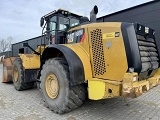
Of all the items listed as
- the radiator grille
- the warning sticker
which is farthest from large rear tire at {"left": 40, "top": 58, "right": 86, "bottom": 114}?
the warning sticker

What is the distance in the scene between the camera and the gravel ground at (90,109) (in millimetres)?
4531

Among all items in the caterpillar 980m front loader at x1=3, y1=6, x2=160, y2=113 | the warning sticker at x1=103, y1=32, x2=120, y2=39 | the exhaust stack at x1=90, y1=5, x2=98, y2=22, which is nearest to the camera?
the caterpillar 980m front loader at x1=3, y1=6, x2=160, y2=113

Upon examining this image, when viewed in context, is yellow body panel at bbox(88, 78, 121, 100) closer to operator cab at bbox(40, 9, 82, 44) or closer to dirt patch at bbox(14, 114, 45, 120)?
dirt patch at bbox(14, 114, 45, 120)

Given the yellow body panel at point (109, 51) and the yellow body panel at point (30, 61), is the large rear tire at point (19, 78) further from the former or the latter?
the yellow body panel at point (109, 51)

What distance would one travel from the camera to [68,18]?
619 centimetres

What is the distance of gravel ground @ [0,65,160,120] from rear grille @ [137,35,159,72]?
3.74 feet

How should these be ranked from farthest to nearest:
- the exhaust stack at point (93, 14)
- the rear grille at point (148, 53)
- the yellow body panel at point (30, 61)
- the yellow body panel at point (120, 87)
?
the yellow body panel at point (30, 61) < the exhaust stack at point (93, 14) < the rear grille at point (148, 53) < the yellow body panel at point (120, 87)

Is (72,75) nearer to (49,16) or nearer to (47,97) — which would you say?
(47,97)

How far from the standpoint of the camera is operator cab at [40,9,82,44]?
582cm

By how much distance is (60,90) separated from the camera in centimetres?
458

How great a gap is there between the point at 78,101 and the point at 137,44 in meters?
1.82

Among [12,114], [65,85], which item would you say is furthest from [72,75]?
[12,114]

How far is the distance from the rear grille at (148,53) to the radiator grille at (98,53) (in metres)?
0.80

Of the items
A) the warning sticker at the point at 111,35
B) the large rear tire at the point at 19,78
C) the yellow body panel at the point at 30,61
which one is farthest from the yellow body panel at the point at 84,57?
the large rear tire at the point at 19,78
